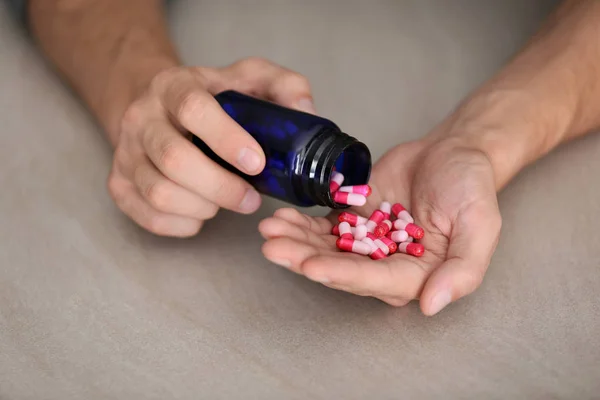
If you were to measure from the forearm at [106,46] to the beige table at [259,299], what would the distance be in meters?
0.07

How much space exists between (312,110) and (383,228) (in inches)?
9.2

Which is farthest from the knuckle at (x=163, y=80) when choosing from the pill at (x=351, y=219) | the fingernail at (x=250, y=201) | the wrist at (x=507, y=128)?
the wrist at (x=507, y=128)

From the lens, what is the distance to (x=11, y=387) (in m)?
0.87

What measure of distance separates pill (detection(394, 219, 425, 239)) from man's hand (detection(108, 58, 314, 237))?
0.21 meters

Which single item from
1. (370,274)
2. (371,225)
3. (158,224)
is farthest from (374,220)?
(158,224)

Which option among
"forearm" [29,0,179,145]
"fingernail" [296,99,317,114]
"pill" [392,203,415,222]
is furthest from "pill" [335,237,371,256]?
"forearm" [29,0,179,145]

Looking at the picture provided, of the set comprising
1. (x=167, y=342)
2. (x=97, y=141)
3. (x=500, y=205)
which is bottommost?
(x=167, y=342)

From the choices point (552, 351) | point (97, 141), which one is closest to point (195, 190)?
point (97, 141)

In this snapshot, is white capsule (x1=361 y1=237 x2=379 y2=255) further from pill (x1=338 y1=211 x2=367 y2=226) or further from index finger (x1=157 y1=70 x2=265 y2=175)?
index finger (x1=157 y1=70 x2=265 y2=175)

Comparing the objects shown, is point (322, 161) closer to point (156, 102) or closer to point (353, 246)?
point (353, 246)

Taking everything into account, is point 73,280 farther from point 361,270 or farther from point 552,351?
point 552,351

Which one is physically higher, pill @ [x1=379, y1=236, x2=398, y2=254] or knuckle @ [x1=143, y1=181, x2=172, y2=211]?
pill @ [x1=379, y1=236, x2=398, y2=254]

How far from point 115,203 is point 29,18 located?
2.02ft

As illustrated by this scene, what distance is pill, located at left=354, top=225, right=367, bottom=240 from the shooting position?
3.25 feet
